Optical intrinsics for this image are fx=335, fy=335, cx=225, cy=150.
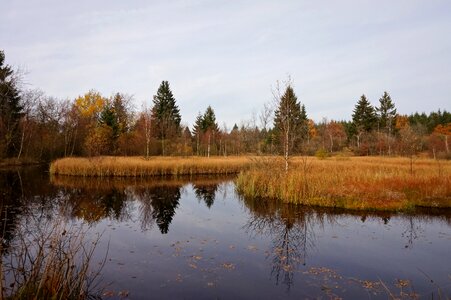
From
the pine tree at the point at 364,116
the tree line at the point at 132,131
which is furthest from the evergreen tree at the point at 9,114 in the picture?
the pine tree at the point at 364,116

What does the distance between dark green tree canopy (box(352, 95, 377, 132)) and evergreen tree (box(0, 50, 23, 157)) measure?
4900 centimetres

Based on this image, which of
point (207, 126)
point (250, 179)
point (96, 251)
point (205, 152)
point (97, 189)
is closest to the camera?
point (96, 251)

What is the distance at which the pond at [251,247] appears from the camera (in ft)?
21.4

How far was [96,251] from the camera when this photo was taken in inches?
338

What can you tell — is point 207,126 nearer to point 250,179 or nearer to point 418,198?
point 250,179

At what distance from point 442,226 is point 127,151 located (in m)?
37.1

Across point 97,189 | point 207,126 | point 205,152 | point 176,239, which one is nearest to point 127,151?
point 205,152

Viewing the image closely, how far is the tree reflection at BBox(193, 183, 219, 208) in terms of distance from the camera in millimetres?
17216

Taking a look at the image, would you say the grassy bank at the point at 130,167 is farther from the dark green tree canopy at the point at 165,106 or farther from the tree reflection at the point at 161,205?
the dark green tree canopy at the point at 165,106

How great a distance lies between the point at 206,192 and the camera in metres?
19.7

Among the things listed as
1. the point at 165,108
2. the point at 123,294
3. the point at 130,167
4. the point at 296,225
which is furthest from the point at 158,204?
the point at 165,108

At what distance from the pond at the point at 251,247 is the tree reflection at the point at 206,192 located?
0.86m

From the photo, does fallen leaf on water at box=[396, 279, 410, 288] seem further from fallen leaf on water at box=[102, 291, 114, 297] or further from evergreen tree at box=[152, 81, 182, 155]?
evergreen tree at box=[152, 81, 182, 155]

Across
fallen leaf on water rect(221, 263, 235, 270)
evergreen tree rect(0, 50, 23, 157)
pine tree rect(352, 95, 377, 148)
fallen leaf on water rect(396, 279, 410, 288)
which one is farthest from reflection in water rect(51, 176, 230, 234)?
pine tree rect(352, 95, 377, 148)
